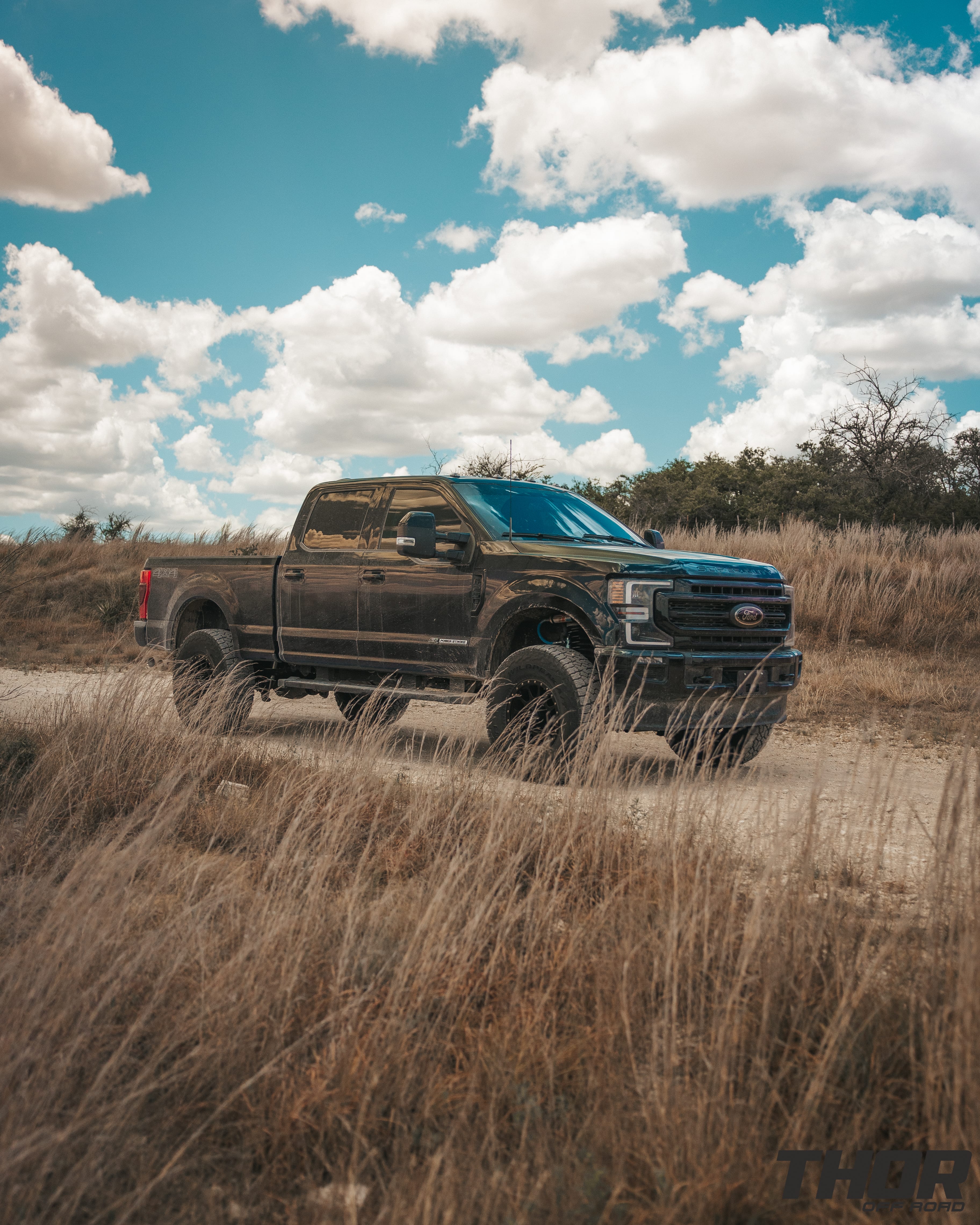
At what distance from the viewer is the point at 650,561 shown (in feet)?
21.2

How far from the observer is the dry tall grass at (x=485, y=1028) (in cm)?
221

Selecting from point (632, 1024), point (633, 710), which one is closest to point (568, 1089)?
point (632, 1024)

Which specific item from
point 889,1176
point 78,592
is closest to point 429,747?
point 889,1176

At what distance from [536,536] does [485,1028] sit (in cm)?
497

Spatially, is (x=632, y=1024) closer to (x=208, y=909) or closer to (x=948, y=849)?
(x=948, y=849)

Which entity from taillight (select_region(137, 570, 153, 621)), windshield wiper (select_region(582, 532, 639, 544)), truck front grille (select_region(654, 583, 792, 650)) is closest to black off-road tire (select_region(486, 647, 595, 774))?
truck front grille (select_region(654, 583, 792, 650))

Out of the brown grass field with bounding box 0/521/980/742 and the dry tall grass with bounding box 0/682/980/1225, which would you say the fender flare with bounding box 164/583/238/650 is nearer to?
the brown grass field with bounding box 0/521/980/742

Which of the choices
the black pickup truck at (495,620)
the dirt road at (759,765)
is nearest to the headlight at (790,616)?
the black pickup truck at (495,620)

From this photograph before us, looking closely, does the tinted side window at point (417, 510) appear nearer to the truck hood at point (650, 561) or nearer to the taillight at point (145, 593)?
the truck hood at point (650, 561)

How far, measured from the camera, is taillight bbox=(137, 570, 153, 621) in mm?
9914

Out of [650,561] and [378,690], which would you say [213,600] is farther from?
[650,561]

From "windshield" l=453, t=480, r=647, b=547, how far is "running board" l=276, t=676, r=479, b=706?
1.27 meters

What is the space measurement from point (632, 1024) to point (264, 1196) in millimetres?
1081

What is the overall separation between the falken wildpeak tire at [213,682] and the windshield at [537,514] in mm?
2359
